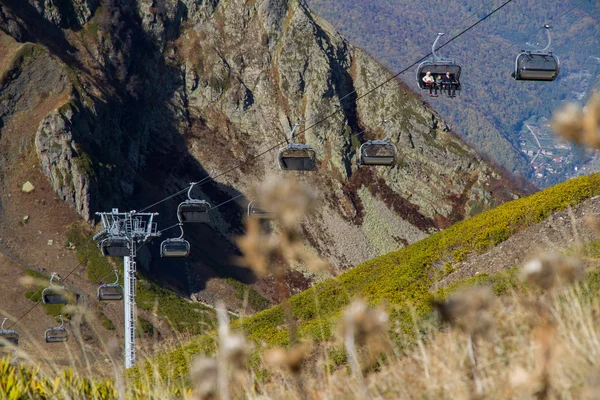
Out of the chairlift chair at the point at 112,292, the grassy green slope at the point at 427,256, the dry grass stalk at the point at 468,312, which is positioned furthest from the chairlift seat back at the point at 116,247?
the dry grass stalk at the point at 468,312

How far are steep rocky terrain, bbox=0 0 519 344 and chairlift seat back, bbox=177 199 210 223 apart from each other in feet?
136

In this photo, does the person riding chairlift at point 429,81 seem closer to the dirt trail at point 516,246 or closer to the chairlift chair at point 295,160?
the chairlift chair at point 295,160

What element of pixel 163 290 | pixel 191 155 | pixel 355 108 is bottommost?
pixel 163 290

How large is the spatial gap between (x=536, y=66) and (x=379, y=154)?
4.88 metres

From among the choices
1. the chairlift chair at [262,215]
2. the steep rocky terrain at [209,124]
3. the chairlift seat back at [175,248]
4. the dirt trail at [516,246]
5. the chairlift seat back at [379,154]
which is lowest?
the chairlift chair at [262,215]

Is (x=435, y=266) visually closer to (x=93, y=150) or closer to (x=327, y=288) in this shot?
(x=327, y=288)

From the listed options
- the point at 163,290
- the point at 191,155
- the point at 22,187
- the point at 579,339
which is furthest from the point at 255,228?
the point at 191,155

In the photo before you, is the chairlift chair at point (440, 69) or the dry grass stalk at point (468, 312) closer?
the dry grass stalk at point (468, 312)

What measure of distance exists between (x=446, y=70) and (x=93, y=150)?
5500 cm

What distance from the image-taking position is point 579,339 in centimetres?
475

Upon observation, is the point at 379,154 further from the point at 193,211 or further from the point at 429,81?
the point at 193,211

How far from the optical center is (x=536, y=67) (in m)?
17.1

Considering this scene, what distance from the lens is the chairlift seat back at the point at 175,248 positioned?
25781mm

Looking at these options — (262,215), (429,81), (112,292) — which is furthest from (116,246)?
(262,215)
